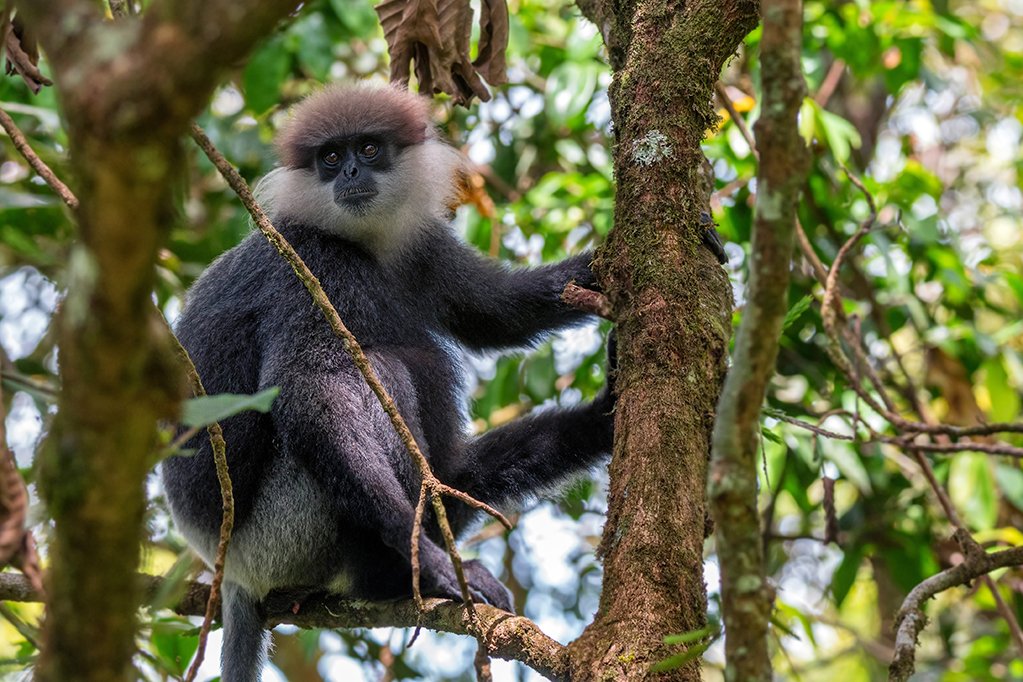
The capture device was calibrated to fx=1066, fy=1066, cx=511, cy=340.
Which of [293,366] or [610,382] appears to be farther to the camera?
[293,366]

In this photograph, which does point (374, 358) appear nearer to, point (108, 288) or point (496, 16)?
point (496, 16)

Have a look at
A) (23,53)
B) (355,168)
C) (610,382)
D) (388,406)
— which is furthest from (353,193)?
(388,406)

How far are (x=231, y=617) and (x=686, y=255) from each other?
2765mm

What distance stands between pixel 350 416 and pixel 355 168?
5.06 feet

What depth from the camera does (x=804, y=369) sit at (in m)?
5.92

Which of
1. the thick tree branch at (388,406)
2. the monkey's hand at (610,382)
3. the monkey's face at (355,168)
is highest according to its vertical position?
the monkey's face at (355,168)

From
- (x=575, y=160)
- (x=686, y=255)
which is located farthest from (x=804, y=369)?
(x=686, y=255)

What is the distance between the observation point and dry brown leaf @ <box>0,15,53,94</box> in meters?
3.87

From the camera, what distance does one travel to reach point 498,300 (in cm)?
503

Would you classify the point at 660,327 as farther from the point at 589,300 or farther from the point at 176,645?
the point at 176,645

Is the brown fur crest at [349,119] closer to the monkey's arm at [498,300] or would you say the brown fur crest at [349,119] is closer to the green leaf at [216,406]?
the monkey's arm at [498,300]

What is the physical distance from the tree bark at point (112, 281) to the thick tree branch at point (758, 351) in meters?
0.81

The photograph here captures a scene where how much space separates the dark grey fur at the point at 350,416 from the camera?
4348mm

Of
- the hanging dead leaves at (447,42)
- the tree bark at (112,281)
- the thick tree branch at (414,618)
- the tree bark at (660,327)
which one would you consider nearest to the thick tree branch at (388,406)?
the thick tree branch at (414,618)
